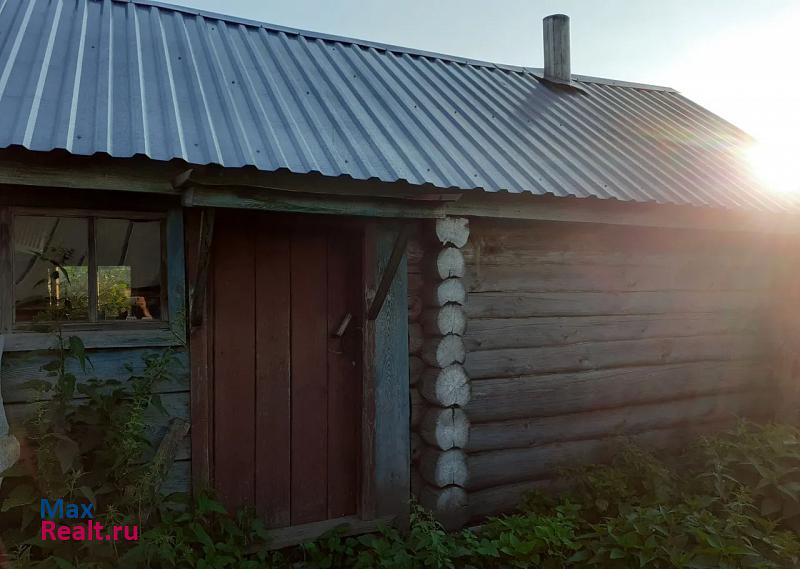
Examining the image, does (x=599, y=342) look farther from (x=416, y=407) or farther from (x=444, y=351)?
(x=416, y=407)

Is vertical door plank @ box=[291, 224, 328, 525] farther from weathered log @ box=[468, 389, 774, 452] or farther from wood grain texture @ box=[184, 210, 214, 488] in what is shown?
weathered log @ box=[468, 389, 774, 452]

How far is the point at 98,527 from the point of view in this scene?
310 centimetres

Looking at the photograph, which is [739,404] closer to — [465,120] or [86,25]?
[465,120]

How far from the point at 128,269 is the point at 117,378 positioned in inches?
25.0

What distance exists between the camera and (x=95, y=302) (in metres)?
3.76

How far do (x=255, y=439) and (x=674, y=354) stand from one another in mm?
3762

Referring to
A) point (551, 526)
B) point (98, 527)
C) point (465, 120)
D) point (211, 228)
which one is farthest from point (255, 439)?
point (465, 120)

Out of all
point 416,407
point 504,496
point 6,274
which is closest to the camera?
point 6,274

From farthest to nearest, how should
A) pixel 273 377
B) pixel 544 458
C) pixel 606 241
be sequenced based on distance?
pixel 606 241 → pixel 544 458 → pixel 273 377

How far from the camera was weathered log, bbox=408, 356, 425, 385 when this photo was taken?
461 cm

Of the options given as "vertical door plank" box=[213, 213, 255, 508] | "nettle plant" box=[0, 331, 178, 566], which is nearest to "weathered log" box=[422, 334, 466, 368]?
"vertical door plank" box=[213, 213, 255, 508]

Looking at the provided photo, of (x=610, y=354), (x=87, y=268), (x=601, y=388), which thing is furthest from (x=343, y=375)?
(x=610, y=354)

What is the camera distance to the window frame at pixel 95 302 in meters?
3.55

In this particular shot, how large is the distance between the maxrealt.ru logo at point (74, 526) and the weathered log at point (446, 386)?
207 centimetres
